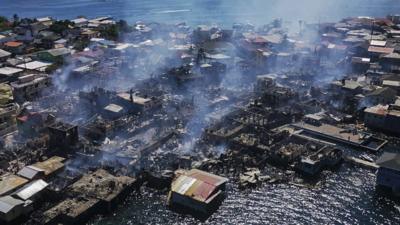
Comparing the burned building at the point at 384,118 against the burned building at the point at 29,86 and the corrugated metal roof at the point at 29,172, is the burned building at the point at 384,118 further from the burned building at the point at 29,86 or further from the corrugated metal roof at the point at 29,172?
the burned building at the point at 29,86

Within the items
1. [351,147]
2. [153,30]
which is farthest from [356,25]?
[351,147]

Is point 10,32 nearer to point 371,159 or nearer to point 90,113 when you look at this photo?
point 90,113

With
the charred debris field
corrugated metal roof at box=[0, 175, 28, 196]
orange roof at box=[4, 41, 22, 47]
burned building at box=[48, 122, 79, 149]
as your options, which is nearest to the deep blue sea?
orange roof at box=[4, 41, 22, 47]

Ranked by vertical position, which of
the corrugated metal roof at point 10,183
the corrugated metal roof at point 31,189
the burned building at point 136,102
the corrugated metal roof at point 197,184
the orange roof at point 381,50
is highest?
the orange roof at point 381,50

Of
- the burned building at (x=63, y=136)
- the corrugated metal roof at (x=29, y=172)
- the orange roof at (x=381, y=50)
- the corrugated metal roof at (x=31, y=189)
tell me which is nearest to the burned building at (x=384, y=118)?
the orange roof at (x=381, y=50)

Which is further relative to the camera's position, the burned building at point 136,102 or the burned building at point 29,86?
the burned building at point 29,86

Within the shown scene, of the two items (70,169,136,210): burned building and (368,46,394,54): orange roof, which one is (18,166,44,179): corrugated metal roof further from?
(368,46,394,54): orange roof
